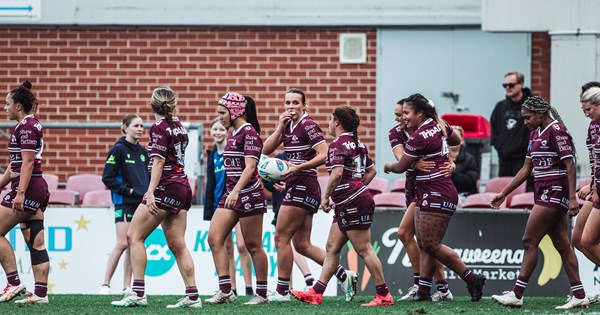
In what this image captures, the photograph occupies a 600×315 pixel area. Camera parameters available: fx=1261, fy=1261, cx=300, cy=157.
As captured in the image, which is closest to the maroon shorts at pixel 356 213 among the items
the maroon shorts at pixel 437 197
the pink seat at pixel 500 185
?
the maroon shorts at pixel 437 197

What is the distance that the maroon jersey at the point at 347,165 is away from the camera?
11.4 metres

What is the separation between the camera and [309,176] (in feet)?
37.8

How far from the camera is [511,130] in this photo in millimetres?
15977

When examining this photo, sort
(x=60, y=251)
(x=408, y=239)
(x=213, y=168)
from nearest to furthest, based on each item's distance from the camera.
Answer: (x=408, y=239)
(x=213, y=168)
(x=60, y=251)

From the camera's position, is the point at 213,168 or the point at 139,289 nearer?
the point at 139,289

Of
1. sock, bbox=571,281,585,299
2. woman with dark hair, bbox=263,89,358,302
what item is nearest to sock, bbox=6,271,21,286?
woman with dark hair, bbox=263,89,358,302

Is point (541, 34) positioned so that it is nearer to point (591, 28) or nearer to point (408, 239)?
point (591, 28)

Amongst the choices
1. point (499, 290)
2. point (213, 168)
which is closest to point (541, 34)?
point (499, 290)

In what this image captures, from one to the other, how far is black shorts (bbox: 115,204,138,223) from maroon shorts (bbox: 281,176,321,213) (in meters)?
3.07

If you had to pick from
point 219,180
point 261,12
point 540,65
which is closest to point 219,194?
point 219,180

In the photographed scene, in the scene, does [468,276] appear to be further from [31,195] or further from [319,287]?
[31,195]

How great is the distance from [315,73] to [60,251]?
511 centimetres

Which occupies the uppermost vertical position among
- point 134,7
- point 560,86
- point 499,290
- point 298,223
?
point 134,7

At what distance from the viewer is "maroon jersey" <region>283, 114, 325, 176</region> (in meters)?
11.5
